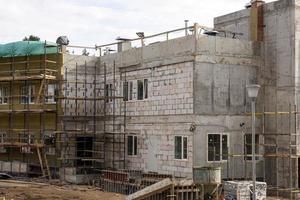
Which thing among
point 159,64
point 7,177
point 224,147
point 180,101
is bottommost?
point 7,177

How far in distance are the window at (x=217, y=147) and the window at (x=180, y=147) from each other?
108cm

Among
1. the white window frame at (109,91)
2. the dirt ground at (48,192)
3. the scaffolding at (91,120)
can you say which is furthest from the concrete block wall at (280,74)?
the white window frame at (109,91)

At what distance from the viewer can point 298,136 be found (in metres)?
23.5

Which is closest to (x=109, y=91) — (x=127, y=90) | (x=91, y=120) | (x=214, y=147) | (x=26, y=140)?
(x=127, y=90)

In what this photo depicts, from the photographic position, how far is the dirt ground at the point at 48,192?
22675 mm

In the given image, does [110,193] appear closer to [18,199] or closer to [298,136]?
[18,199]

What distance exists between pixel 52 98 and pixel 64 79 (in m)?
1.52

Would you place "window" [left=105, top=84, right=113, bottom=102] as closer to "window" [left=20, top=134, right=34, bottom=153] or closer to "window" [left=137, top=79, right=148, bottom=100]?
"window" [left=137, top=79, right=148, bottom=100]

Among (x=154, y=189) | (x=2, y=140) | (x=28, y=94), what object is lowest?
(x=154, y=189)

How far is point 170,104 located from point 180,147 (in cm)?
216

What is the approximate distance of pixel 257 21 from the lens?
997 inches

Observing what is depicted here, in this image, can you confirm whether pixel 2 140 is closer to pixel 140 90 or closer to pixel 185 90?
pixel 140 90

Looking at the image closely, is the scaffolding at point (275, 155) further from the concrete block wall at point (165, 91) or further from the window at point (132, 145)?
the window at point (132, 145)

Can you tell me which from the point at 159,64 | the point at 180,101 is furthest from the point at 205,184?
the point at 159,64
